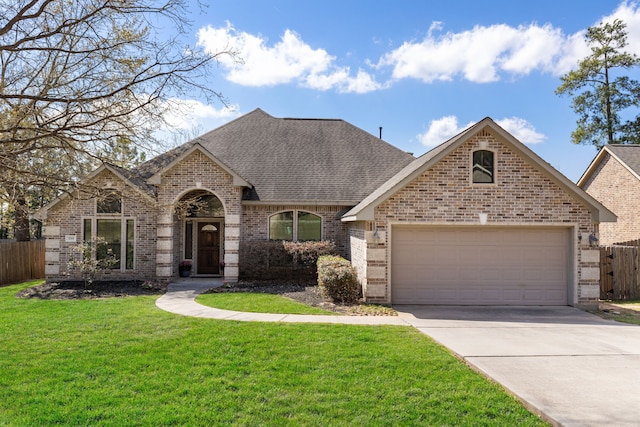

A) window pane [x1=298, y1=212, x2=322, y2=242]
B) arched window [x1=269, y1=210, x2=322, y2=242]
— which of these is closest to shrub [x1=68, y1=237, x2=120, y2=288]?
arched window [x1=269, y1=210, x2=322, y2=242]

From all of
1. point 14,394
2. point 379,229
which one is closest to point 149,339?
point 14,394

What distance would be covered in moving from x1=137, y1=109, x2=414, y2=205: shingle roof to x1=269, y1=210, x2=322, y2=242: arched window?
79 cm

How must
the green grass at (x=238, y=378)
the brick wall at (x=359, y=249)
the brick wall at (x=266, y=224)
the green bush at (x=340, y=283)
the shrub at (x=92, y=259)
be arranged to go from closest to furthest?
the green grass at (x=238, y=378) < the green bush at (x=340, y=283) < the brick wall at (x=359, y=249) < the shrub at (x=92, y=259) < the brick wall at (x=266, y=224)

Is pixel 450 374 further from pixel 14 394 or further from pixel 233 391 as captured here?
pixel 14 394

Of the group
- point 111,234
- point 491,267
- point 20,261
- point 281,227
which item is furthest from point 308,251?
point 20,261

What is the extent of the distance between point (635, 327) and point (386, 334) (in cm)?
616

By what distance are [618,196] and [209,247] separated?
66.5 feet

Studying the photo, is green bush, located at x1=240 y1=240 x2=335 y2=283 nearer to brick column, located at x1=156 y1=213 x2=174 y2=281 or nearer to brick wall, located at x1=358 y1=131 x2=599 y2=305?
brick column, located at x1=156 y1=213 x2=174 y2=281

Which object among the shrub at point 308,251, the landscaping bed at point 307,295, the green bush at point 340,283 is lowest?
Answer: the landscaping bed at point 307,295

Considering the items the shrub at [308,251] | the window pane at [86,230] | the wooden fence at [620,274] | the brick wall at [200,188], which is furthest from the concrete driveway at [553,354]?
the window pane at [86,230]

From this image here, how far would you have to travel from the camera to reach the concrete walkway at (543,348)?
16.3 ft

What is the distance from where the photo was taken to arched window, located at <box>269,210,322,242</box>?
16.2 meters

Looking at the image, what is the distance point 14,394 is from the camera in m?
5.11

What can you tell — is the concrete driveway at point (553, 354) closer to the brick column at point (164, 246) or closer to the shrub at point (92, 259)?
the brick column at point (164, 246)
